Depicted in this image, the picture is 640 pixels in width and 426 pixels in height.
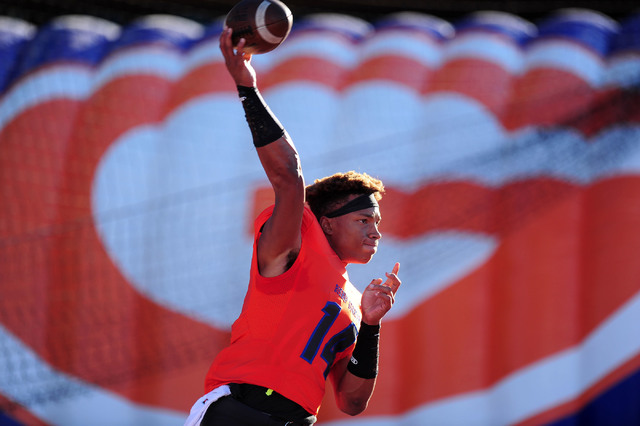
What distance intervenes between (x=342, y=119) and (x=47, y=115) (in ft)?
7.26

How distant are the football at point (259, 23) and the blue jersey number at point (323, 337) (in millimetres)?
849

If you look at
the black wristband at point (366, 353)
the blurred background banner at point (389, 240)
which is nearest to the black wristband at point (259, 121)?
the black wristband at point (366, 353)

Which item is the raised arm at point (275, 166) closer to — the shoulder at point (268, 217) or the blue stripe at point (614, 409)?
the shoulder at point (268, 217)

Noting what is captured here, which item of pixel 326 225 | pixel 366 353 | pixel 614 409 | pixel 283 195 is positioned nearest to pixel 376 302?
pixel 366 353

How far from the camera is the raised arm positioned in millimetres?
2051

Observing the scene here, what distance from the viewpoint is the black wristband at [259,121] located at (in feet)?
6.73

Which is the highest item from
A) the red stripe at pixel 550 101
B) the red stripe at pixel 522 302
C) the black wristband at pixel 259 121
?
the black wristband at pixel 259 121

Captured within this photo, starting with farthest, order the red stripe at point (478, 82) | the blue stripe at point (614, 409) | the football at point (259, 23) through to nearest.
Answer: the red stripe at point (478, 82) < the blue stripe at point (614, 409) < the football at point (259, 23)

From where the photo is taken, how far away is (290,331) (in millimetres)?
2172

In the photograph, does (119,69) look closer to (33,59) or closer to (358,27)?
(33,59)

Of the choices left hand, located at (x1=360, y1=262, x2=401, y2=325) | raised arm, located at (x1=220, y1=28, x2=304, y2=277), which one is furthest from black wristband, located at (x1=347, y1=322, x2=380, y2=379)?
raised arm, located at (x1=220, y1=28, x2=304, y2=277)

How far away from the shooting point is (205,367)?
5.02 meters

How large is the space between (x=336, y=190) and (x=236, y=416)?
33.8 inches

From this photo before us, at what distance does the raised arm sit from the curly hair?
43 centimetres
